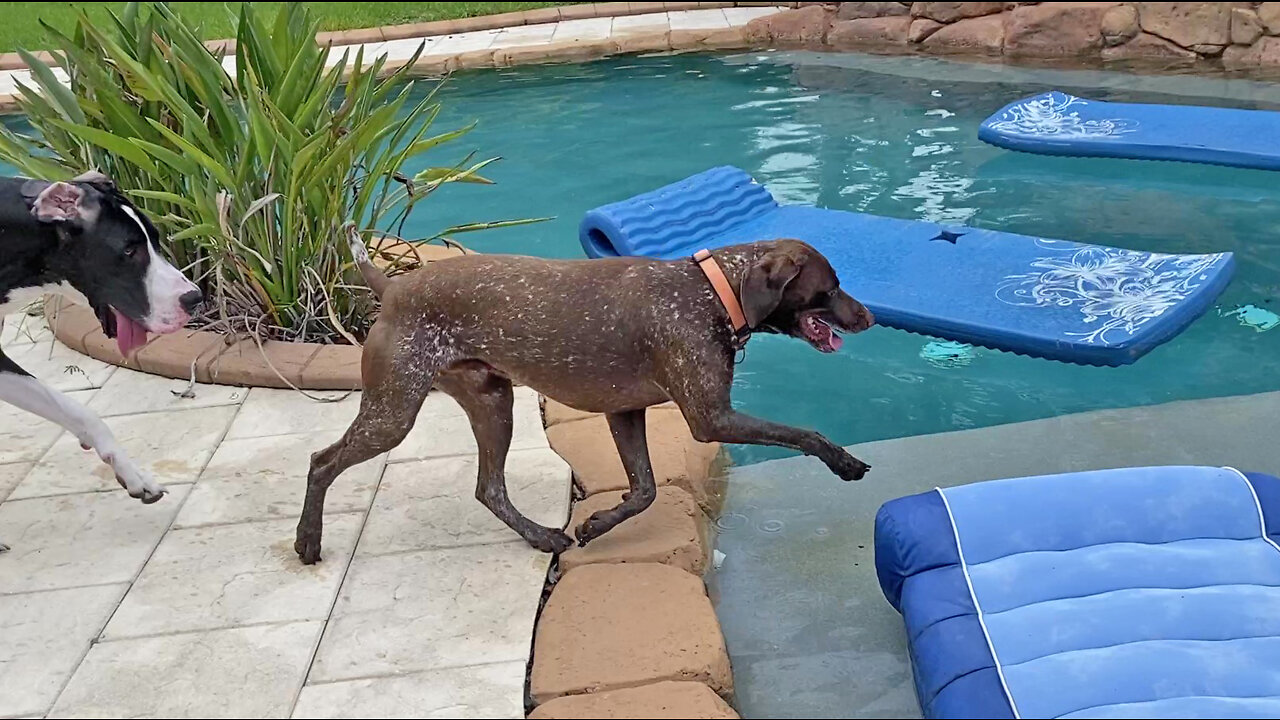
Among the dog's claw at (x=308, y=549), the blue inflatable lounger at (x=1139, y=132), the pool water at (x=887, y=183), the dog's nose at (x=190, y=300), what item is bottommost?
the pool water at (x=887, y=183)

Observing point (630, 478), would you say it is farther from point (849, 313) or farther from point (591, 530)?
point (849, 313)

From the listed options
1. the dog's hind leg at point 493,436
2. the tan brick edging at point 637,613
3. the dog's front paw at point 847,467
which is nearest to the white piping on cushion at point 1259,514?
the dog's front paw at point 847,467

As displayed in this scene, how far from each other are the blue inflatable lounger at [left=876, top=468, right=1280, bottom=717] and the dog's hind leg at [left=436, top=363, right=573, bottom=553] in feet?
3.25

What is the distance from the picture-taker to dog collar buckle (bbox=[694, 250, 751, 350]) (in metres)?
3.30

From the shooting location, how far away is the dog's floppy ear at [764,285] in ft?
10.7

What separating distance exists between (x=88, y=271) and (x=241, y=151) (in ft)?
4.57

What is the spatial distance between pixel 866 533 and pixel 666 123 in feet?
20.6

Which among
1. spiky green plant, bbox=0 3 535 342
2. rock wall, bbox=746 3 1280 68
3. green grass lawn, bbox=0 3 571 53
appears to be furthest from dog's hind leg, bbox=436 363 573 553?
green grass lawn, bbox=0 3 571 53

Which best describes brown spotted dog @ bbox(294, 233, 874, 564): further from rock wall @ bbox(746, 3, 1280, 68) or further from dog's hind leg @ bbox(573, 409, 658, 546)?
rock wall @ bbox(746, 3, 1280, 68)

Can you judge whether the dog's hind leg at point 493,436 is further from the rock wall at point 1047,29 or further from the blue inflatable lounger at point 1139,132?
the rock wall at point 1047,29

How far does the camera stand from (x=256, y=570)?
11.7 feet

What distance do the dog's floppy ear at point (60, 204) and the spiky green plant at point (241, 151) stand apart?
3.10 ft

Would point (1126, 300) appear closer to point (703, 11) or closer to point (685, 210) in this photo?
point (685, 210)

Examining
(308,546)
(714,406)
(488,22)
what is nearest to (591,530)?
(714,406)
